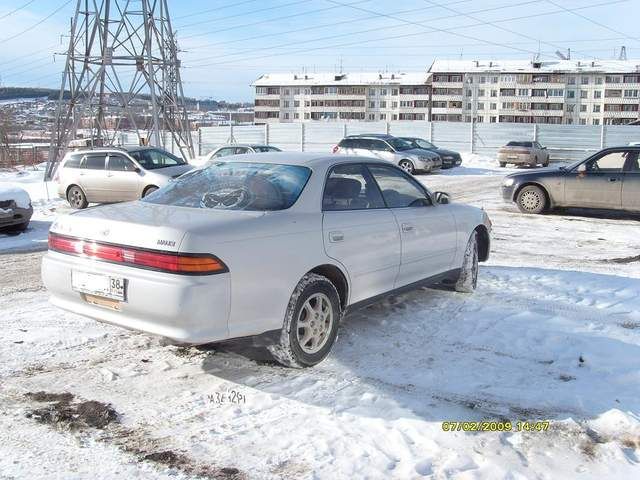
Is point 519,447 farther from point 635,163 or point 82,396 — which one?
point 635,163

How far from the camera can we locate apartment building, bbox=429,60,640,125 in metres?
97.2

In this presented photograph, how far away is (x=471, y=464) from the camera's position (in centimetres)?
333

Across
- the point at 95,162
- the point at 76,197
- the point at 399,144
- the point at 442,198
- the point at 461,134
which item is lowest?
the point at 76,197

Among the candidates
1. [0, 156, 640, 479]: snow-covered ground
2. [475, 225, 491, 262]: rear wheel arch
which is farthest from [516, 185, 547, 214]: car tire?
[0, 156, 640, 479]: snow-covered ground

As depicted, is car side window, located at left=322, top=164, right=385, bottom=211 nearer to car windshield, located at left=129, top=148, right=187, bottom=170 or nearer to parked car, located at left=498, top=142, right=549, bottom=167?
car windshield, located at left=129, top=148, right=187, bottom=170

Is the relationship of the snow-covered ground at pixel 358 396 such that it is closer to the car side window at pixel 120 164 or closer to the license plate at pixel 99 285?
the license plate at pixel 99 285

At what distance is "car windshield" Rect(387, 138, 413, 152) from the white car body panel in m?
22.0

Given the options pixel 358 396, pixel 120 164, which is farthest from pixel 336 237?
pixel 120 164

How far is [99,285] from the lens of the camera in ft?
13.9

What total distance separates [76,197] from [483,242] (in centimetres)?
1213

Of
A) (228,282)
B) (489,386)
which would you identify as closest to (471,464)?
(489,386)

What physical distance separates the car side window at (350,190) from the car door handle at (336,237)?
210 millimetres

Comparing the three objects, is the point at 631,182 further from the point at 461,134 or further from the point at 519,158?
the point at 461,134

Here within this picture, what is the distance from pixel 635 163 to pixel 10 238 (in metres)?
11.4
